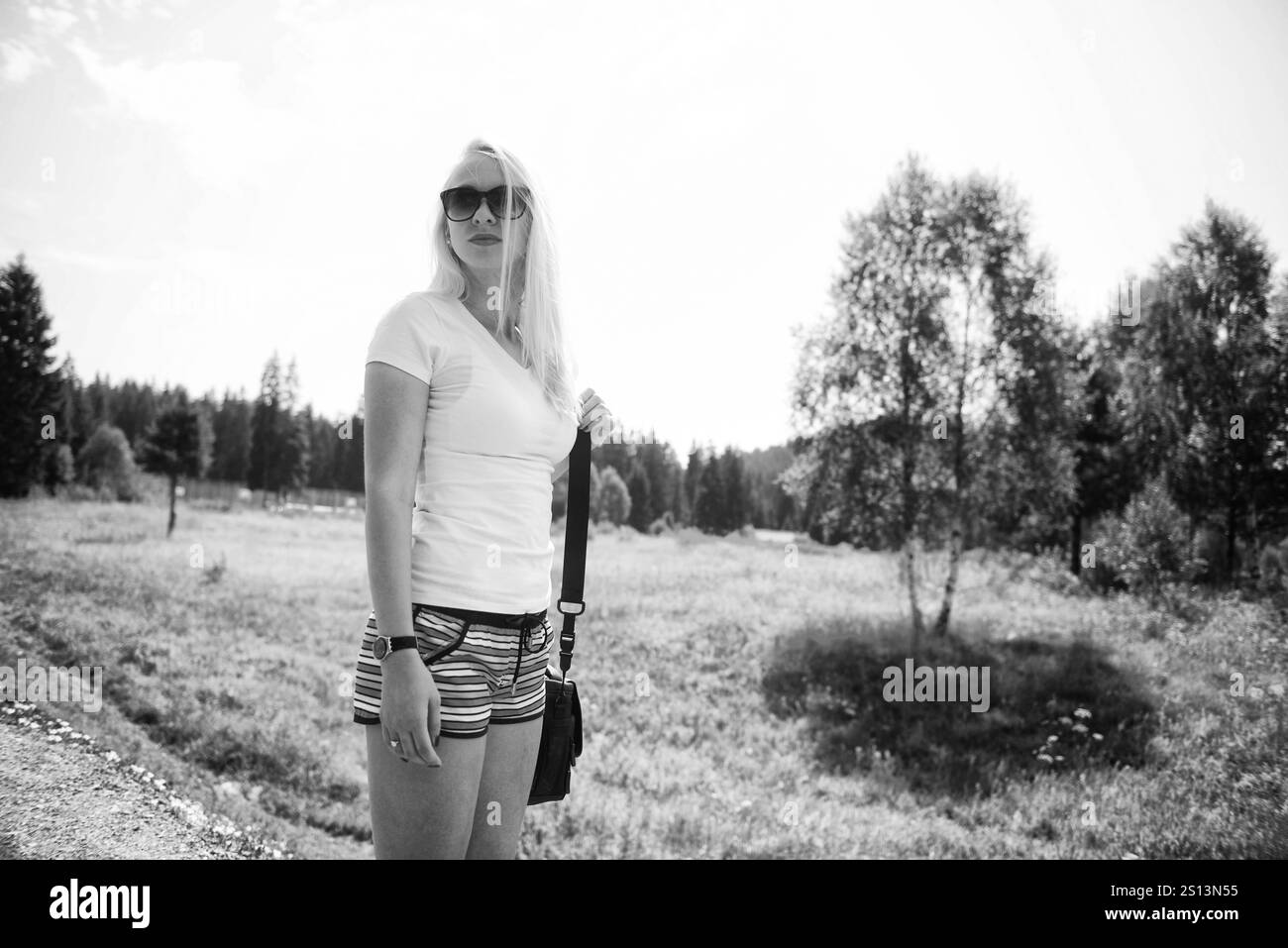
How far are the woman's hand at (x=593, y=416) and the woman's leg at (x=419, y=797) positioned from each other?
53.2 inches

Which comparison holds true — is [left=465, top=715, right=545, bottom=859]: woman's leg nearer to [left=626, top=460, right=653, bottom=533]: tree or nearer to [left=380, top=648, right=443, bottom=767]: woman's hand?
[left=380, top=648, right=443, bottom=767]: woman's hand

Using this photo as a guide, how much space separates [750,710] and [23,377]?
73.3 ft

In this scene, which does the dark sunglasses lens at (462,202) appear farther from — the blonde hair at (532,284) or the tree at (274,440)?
the tree at (274,440)

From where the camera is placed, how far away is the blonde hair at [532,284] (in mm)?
2426

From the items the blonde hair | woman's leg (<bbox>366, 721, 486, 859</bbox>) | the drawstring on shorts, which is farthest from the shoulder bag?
Result: woman's leg (<bbox>366, 721, 486, 859</bbox>)

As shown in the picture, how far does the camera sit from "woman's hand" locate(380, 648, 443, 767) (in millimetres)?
1870

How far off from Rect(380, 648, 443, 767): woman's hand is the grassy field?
18.8 feet

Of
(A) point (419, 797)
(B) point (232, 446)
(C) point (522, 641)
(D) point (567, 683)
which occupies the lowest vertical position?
(A) point (419, 797)

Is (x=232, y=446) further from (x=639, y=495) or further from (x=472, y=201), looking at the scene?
(x=472, y=201)

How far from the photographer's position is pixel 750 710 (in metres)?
13.9

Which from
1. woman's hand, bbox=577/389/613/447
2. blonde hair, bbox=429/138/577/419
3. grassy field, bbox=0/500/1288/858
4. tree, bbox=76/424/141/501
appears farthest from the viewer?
tree, bbox=76/424/141/501

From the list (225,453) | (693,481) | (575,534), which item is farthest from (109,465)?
(575,534)
